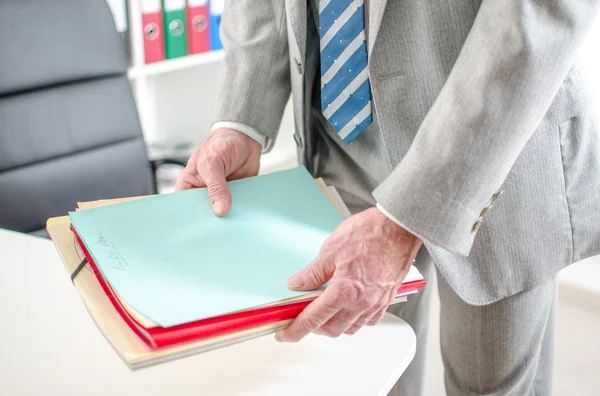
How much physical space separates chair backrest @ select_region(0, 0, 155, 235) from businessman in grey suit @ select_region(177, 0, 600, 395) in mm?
567

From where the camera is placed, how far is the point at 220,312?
0.70m

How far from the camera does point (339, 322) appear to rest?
79 centimetres

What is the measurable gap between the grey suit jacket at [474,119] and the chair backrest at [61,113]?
0.64m

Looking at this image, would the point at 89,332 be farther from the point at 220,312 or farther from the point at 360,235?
the point at 360,235

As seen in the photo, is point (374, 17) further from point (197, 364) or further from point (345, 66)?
point (197, 364)

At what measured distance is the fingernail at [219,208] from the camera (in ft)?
2.97

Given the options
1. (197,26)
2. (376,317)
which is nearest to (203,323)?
(376,317)

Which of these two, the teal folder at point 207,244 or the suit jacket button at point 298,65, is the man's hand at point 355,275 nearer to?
the teal folder at point 207,244

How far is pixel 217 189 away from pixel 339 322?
290 mm

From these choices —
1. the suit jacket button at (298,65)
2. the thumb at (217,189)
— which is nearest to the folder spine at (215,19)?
the suit jacket button at (298,65)

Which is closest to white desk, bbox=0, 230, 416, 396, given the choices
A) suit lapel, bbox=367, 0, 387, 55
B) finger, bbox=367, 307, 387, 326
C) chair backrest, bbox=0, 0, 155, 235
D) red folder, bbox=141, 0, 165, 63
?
finger, bbox=367, 307, 387, 326

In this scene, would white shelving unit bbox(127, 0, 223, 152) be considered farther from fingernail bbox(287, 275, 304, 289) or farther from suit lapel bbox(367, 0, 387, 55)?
fingernail bbox(287, 275, 304, 289)

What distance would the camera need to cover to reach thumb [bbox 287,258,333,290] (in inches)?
30.3

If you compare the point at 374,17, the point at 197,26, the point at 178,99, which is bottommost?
the point at 178,99
